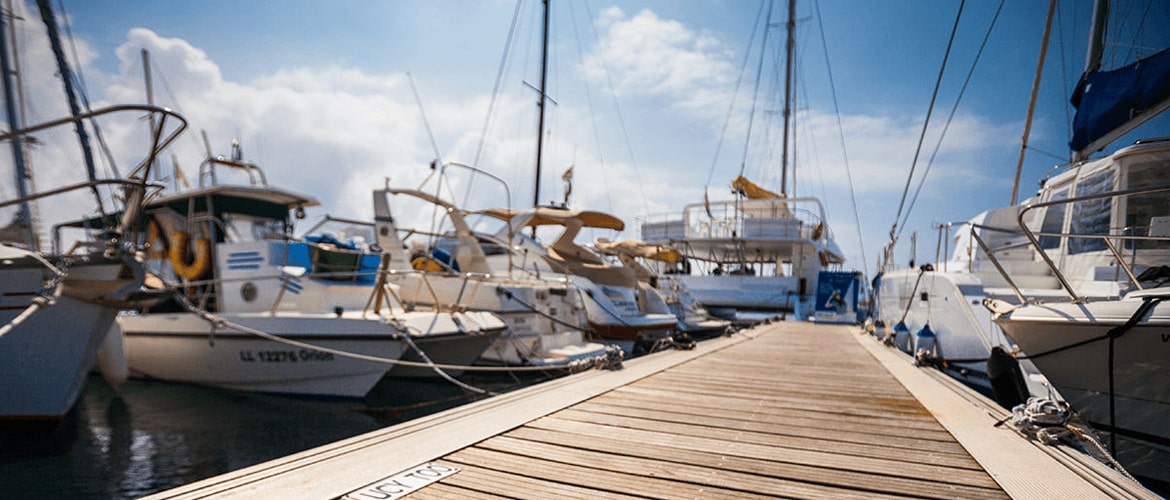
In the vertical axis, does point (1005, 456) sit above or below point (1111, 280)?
below

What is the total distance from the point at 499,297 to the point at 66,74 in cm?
1212

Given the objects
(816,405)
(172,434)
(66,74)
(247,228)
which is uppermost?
(66,74)

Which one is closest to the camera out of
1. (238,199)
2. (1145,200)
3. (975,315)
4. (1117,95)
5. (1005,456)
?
(1005,456)

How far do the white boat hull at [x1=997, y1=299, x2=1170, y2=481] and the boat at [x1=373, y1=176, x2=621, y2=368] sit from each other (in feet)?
20.5

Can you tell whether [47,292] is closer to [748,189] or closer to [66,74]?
[66,74]

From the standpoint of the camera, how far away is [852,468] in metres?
2.79

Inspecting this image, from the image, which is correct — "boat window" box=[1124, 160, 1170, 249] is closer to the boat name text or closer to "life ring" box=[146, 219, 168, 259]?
the boat name text

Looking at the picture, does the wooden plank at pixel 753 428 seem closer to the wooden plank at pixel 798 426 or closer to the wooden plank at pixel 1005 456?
the wooden plank at pixel 798 426

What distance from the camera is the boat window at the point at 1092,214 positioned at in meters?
7.17

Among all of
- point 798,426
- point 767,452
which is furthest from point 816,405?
point 767,452

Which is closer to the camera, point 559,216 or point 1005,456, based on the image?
point 1005,456

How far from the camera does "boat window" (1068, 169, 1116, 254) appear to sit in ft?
23.5

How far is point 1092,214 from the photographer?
746 centimetres

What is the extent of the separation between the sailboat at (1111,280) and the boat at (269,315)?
5.95 metres
